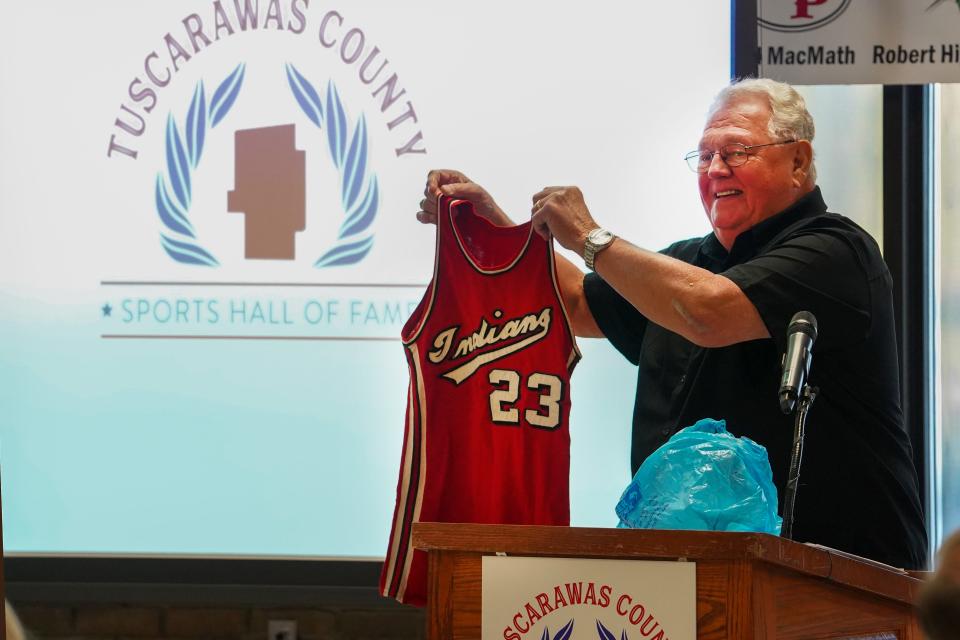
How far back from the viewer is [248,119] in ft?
10.8

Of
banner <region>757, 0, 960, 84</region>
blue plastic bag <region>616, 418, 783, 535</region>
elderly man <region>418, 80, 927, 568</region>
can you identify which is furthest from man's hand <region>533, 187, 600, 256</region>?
banner <region>757, 0, 960, 84</region>

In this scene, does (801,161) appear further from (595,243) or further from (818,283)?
(595,243)

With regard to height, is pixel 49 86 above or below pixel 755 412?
above

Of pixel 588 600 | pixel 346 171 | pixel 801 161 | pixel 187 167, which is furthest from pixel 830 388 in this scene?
pixel 187 167

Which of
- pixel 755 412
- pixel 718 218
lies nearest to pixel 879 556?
pixel 755 412

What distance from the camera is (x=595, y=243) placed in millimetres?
2311

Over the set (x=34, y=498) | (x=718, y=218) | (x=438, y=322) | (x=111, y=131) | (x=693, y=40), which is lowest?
(x=34, y=498)

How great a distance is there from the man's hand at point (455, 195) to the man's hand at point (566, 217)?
22 centimetres

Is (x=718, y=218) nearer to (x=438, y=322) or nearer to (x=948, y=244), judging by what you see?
(x=438, y=322)

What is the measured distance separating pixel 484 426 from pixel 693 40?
134 cm

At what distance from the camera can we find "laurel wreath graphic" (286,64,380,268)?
10.7 ft

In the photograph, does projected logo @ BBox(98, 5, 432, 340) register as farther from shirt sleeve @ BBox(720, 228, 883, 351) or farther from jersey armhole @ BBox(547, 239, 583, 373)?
shirt sleeve @ BBox(720, 228, 883, 351)

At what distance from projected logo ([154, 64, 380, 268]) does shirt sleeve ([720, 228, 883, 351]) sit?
1.30 metres

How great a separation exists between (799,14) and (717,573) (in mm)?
2073
